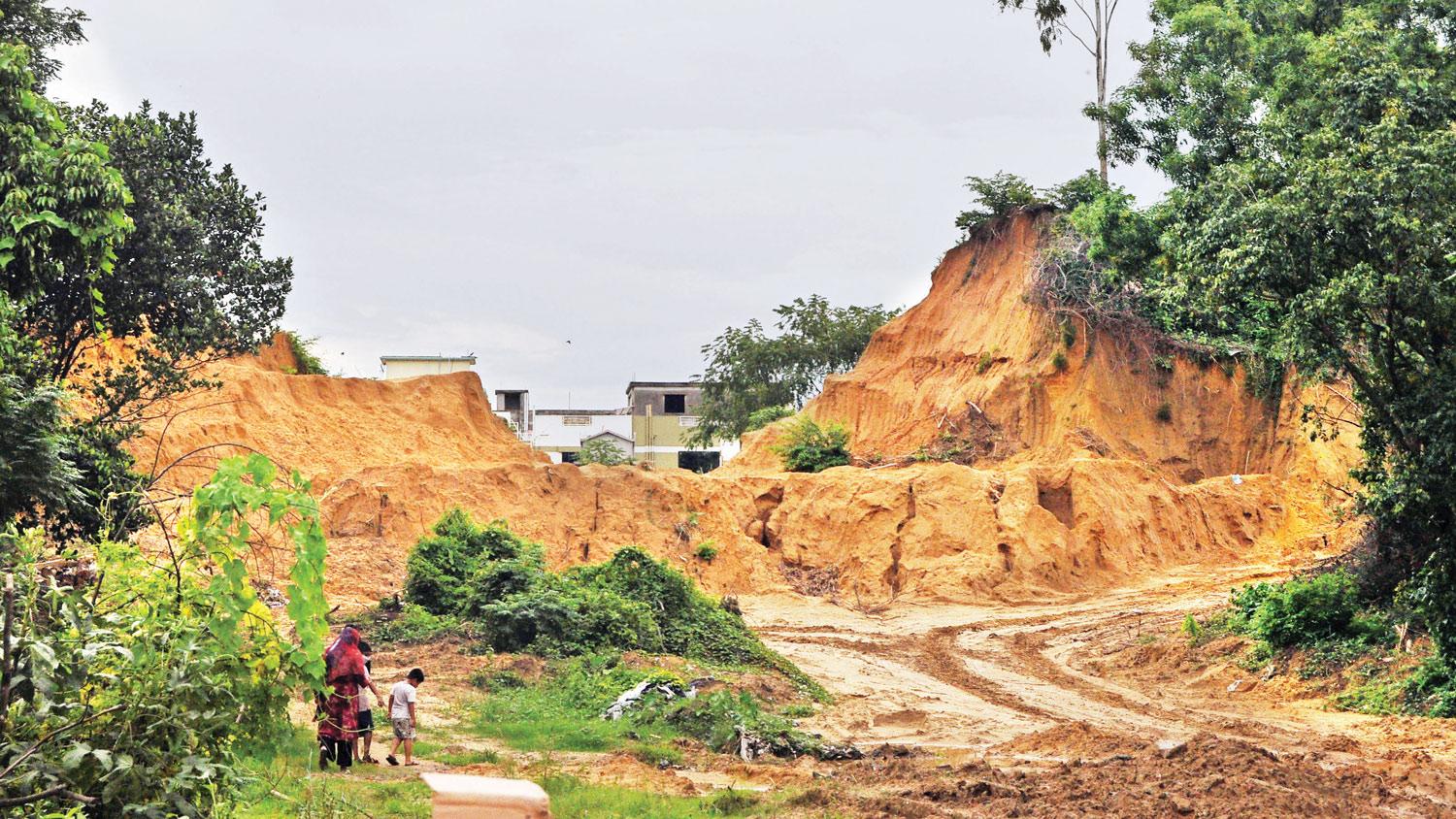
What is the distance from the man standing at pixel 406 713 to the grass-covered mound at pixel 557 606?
5769mm

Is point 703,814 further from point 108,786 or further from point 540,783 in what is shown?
point 108,786

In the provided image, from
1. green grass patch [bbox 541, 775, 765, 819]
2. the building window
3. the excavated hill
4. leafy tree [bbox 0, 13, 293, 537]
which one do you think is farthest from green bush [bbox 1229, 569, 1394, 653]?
the building window

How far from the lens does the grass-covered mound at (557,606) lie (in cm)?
1906

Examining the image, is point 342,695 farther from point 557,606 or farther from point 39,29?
point 39,29

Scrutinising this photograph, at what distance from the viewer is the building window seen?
62.6m

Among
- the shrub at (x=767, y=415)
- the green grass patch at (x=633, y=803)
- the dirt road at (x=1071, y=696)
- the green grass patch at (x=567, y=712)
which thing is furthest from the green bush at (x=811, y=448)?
the green grass patch at (x=633, y=803)

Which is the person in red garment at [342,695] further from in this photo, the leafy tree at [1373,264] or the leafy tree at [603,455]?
the leafy tree at [603,455]

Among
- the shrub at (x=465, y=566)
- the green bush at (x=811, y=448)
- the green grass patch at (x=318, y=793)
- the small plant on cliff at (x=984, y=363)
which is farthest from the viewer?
the small plant on cliff at (x=984, y=363)

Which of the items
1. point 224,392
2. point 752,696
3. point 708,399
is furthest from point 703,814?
point 708,399

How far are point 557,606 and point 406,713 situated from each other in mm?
6483

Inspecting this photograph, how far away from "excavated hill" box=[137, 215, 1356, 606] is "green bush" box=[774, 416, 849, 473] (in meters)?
0.73

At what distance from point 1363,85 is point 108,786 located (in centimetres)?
1764

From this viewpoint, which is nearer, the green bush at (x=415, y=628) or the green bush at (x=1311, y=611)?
the green bush at (x=1311, y=611)

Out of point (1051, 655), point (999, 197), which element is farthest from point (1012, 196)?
point (1051, 655)
